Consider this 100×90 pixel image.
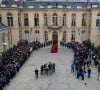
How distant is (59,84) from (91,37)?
1786 cm

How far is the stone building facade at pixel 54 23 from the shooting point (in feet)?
106

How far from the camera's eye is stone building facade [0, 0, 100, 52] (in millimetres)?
32344

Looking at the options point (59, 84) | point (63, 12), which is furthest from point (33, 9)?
point (59, 84)

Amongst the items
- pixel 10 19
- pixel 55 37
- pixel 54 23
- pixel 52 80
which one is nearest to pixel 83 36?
pixel 55 37

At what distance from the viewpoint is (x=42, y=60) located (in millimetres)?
24281

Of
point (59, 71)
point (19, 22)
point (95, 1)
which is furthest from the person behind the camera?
point (95, 1)

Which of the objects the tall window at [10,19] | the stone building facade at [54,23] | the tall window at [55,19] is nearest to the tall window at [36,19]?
A: the stone building facade at [54,23]

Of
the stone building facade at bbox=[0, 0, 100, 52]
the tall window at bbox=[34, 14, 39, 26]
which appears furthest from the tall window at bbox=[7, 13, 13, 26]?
the tall window at bbox=[34, 14, 39, 26]

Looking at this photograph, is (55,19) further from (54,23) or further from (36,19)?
(36,19)

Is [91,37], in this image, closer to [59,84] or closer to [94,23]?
[94,23]

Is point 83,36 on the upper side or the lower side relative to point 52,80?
upper

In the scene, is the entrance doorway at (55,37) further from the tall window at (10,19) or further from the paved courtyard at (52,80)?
the paved courtyard at (52,80)

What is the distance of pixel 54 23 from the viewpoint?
33.9m

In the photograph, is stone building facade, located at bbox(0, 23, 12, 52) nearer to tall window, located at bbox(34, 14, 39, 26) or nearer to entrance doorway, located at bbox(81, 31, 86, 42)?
tall window, located at bbox(34, 14, 39, 26)
